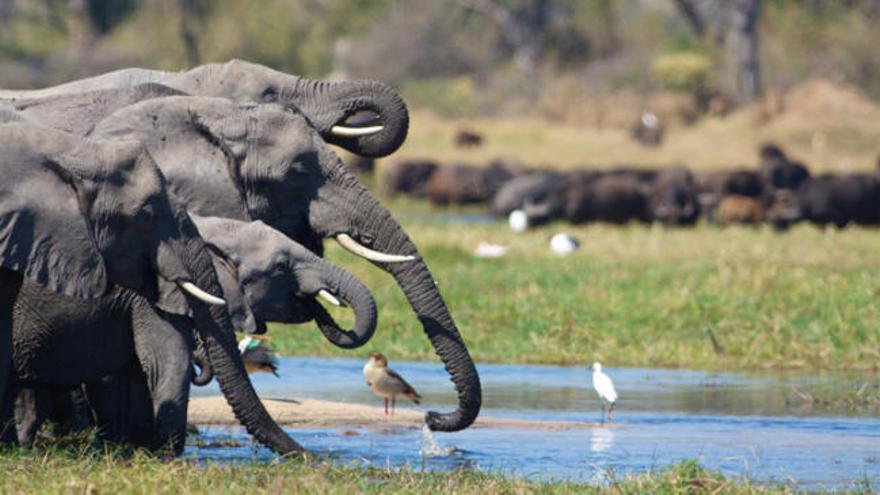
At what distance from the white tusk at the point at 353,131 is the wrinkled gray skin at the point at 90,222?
10.6ft

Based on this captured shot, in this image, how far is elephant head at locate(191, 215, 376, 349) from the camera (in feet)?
35.6

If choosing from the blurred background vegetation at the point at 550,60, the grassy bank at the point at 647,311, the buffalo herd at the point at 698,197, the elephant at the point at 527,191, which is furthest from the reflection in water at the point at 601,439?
the blurred background vegetation at the point at 550,60

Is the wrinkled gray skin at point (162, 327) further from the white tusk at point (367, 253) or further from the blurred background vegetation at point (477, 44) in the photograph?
the blurred background vegetation at point (477, 44)

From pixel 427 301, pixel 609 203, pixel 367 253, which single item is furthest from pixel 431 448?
pixel 609 203

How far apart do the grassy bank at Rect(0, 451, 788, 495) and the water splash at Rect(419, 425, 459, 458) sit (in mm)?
1453

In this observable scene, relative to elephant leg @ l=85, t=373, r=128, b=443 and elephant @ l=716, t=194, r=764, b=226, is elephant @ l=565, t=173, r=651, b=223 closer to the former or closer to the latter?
elephant @ l=716, t=194, r=764, b=226

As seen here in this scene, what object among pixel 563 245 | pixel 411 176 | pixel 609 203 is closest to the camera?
pixel 563 245

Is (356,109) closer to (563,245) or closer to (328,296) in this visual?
(328,296)

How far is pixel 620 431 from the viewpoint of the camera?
12.7 meters

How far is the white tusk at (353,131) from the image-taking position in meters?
13.0

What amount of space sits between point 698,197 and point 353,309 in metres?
20.7

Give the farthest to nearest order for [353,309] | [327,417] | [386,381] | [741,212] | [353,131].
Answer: [741,212] < [386,381] < [353,131] < [327,417] < [353,309]

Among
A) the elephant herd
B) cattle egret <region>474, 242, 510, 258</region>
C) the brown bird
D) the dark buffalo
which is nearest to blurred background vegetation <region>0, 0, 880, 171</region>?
the dark buffalo

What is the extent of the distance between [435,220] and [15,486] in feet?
77.8
